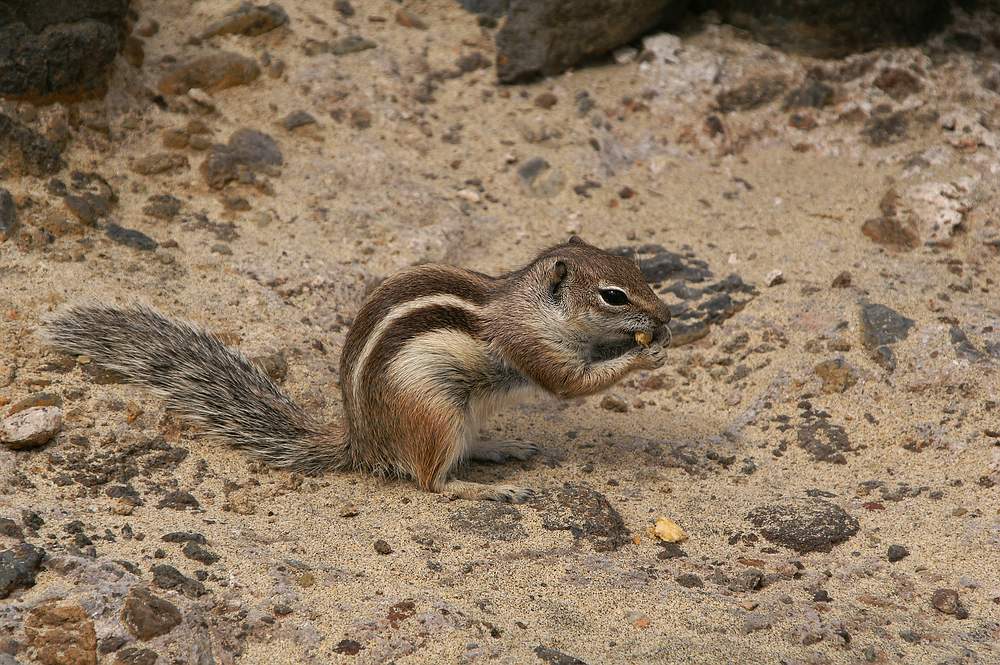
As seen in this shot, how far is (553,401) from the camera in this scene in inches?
212

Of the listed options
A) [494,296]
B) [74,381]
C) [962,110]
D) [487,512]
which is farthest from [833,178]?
[74,381]

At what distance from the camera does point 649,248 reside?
235 inches

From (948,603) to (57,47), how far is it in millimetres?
4898

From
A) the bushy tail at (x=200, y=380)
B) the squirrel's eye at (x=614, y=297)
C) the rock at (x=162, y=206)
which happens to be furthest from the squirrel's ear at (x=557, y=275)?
the rock at (x=162, y=206)

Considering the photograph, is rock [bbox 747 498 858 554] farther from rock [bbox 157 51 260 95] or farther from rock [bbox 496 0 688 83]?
rock [bbox 157 51 260 95]

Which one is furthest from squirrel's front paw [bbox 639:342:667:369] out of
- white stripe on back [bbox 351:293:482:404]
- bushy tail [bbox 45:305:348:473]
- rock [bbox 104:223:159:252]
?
rock [bbox 104:223:159:252]

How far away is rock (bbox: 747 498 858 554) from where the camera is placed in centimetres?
402

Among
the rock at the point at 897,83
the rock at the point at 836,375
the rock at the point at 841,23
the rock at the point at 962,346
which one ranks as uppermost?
the rock at the point at 841,23

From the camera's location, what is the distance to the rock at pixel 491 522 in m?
4.03

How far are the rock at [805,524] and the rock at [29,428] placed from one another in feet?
8.92

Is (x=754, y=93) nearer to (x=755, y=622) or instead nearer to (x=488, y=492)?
(x=488, y=492)

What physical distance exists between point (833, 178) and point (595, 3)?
1838 mm

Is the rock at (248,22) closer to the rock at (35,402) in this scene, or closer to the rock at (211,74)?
the rock at (211,74)

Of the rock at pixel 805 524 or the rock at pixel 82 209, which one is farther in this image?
the rock at pixel 82 209
